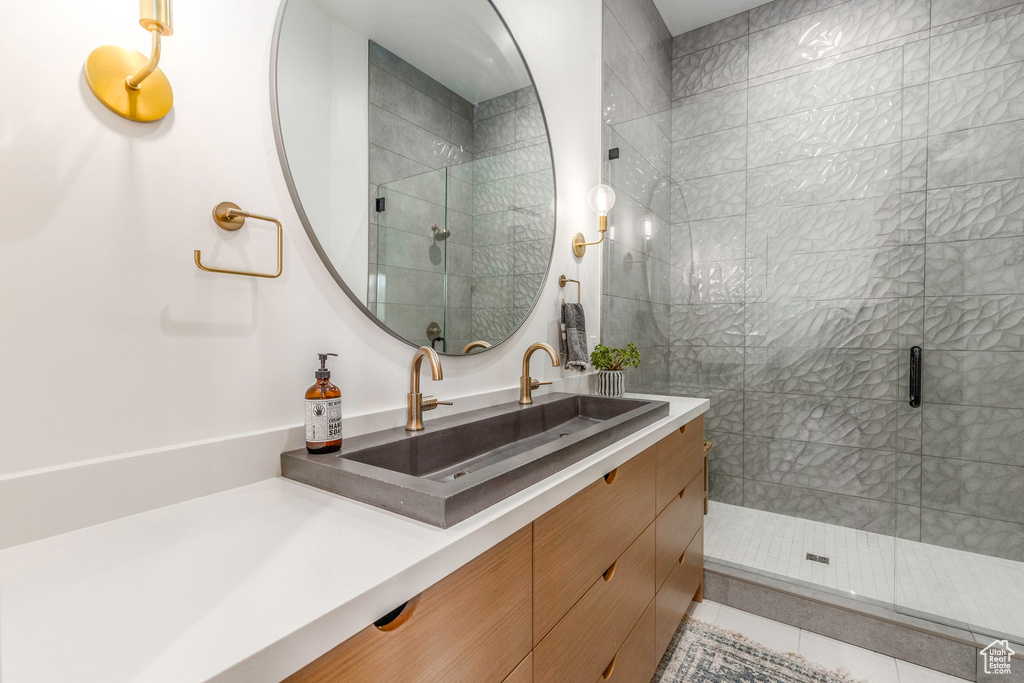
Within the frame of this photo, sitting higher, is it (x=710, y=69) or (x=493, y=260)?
(x=710, y=69)

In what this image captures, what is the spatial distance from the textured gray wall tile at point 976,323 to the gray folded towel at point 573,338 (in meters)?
1.51

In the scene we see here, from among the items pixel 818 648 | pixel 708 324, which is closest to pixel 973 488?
pixel 818 648

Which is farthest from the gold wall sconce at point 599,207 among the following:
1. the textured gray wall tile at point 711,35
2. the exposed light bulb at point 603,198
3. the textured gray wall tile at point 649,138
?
the textured gray wall tile at point 711,35

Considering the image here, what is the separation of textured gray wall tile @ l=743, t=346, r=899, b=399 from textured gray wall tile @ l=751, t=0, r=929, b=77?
1.64 meters

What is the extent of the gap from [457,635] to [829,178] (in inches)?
106

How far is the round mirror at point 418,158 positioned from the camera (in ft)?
3.08

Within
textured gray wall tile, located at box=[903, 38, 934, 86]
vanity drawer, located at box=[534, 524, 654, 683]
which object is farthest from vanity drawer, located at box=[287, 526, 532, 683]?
textured gray wall tile, located at box=[903, 38, 934, 86]

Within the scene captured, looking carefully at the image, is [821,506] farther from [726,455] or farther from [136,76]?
[136,76]

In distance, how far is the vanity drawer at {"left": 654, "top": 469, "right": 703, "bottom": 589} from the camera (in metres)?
1.38

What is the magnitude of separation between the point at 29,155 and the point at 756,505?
2.92 metres

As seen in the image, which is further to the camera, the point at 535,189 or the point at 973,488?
the point at 973,488

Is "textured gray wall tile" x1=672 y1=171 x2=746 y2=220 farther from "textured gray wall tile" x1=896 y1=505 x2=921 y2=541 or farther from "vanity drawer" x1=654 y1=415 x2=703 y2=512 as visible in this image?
"textured gray wall tile" x1=896 y1=505 x2=921 y2=541

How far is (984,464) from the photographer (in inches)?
74.3

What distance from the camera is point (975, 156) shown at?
1.94m
